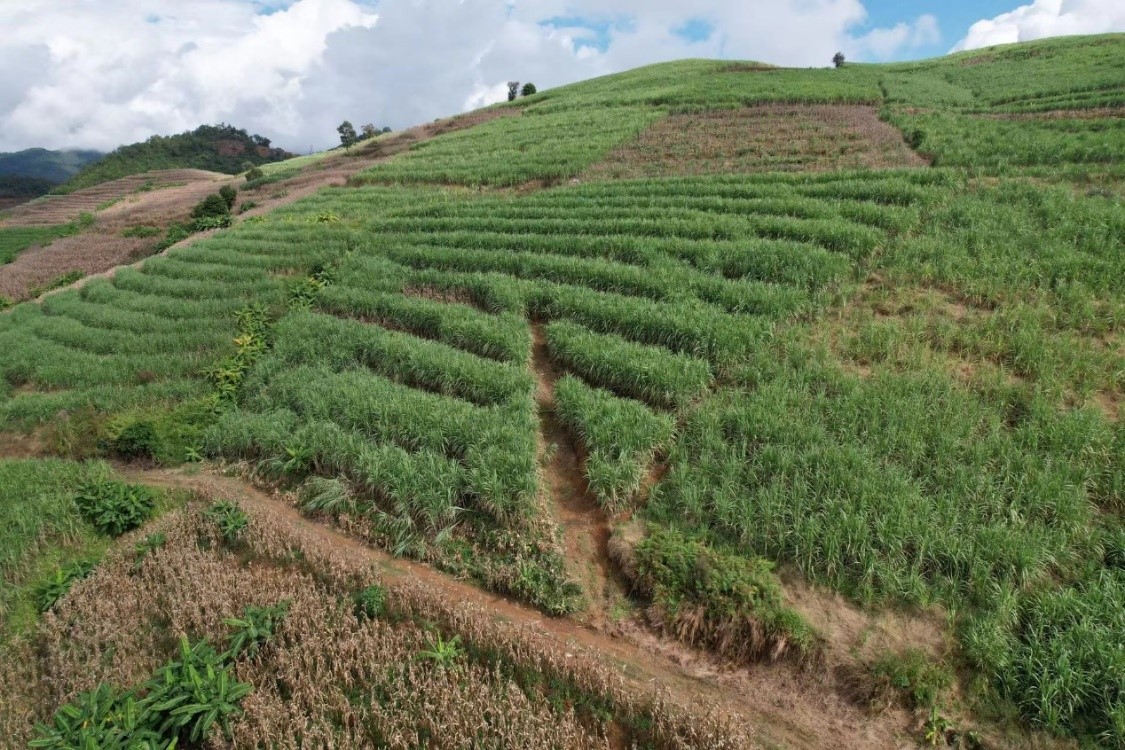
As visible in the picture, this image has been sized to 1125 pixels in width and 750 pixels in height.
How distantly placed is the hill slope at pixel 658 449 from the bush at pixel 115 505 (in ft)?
0.75

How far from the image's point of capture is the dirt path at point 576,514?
6.64m

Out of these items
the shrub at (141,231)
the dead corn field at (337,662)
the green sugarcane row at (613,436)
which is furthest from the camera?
the shrub at (141,231)

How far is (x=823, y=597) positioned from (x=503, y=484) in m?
3.95

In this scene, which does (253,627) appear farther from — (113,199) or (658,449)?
(113,199)

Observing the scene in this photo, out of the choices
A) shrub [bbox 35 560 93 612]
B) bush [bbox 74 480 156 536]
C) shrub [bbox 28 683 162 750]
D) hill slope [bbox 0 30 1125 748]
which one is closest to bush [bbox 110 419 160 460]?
hill slope [bbox 0 30 1125 748]

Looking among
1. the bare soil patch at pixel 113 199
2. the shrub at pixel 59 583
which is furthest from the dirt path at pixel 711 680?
the bare soil patch at pixel 113 199

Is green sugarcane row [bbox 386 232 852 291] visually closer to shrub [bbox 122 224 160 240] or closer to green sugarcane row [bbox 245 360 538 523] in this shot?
green sugarcane row [bbox 245 360 538 523]

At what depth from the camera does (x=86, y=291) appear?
1816 cm

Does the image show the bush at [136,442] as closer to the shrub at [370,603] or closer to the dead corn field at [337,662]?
the dead corn field at [337,662]

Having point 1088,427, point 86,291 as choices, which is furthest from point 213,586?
point 86,291

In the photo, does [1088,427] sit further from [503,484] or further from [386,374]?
[386,374]

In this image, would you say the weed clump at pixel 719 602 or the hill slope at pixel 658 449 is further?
the weed clump at pixel 719 602

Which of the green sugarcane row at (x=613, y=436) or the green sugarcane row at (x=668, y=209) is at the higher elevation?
the green sugarcane row at (x=668, y=209)

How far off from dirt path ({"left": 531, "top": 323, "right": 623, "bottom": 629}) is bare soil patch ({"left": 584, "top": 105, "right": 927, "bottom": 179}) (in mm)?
15058
